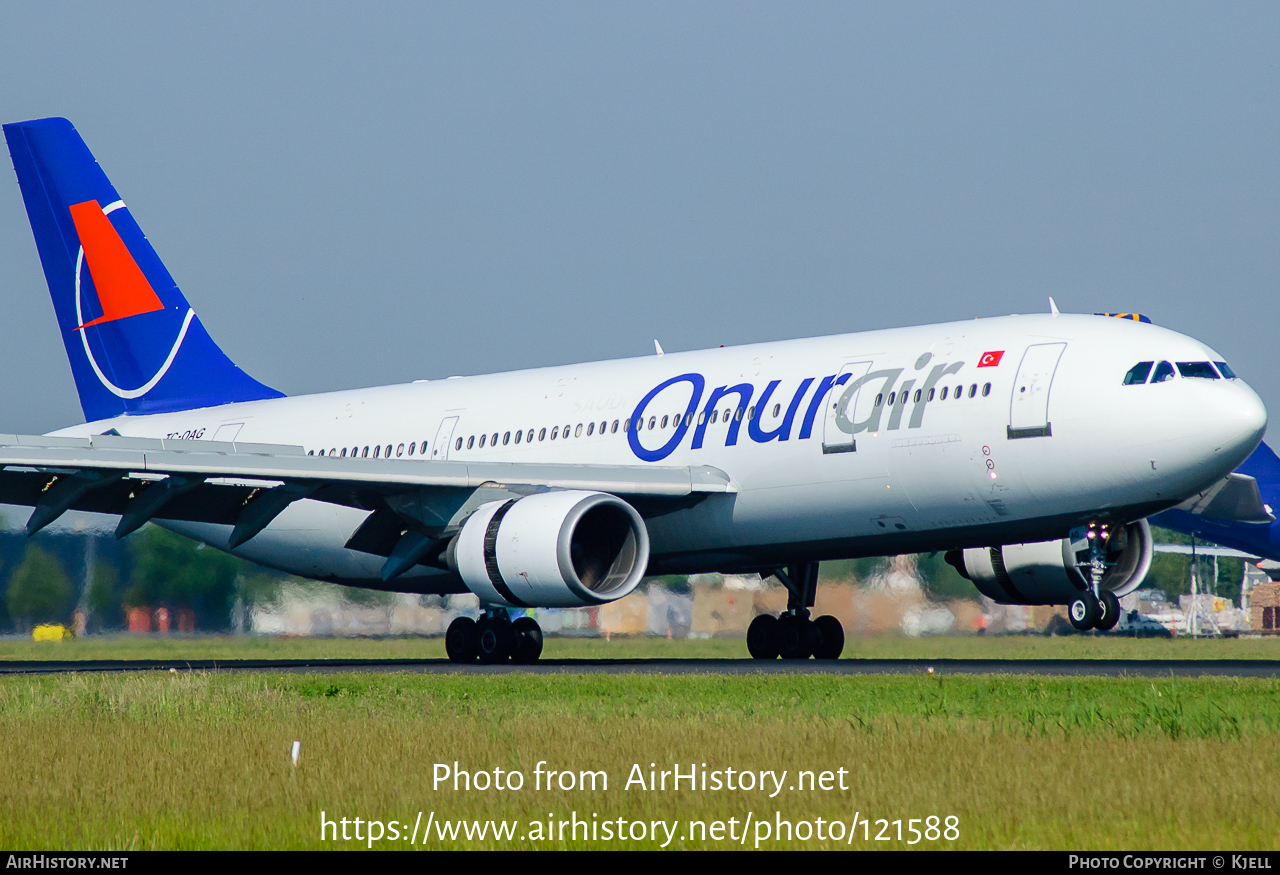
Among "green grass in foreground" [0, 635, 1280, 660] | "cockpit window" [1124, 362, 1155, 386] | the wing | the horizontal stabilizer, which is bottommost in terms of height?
"green grass in foreground" [0, 635, 1280, 660]

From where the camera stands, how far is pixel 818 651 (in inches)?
917

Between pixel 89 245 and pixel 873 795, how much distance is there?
23.2 metres

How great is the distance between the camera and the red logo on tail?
2836 cm

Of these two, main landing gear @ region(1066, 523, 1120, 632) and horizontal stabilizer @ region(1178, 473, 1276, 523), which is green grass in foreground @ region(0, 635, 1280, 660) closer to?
horizontal stabilizer @ region(1178, 473, 1276, 523)

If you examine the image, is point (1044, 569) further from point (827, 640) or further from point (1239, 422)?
point (1239, 422)

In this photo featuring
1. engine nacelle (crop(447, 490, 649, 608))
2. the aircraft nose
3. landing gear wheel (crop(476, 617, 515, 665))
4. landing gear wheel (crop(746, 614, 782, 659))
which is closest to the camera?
the aircraft nose

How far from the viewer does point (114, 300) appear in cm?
2852

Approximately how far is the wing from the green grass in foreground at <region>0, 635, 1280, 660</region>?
4700 millimetres

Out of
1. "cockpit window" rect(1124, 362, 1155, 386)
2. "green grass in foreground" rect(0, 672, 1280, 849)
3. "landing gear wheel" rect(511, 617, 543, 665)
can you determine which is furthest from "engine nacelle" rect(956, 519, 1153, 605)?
"landing gear wheel" rect(511, 617, 543, 665)

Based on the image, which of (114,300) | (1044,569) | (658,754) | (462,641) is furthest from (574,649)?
(658,754)

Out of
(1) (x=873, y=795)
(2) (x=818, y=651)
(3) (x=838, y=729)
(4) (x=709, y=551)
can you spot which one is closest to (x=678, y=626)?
(2) (x=818, y=651)

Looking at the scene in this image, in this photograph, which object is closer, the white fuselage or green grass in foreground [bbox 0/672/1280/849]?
green grass in foreground [bbox 0/672/1280/849]

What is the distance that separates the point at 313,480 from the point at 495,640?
3.37 meters

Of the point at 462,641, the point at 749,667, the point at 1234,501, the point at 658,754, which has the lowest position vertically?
the point at 658,754
